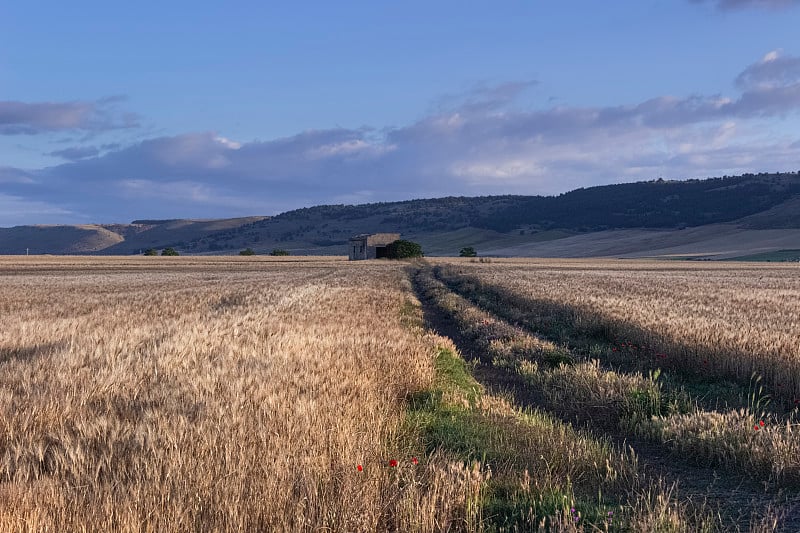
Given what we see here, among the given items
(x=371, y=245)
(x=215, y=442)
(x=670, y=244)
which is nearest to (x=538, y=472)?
(x=215, y=442)

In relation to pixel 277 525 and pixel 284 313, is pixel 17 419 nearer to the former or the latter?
pixel 277 525

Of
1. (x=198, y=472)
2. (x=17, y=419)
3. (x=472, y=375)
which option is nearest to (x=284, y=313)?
(x=472, y=375)

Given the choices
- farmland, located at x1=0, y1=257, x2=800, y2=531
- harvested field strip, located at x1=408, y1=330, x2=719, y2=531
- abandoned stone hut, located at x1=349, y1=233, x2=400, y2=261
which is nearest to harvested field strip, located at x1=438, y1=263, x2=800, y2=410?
farmland, located at x1=0, y1=257, x2=800, y2=531

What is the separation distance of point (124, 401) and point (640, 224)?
624 ft

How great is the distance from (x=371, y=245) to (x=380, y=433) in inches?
4002

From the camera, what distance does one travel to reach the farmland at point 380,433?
4.00 meters

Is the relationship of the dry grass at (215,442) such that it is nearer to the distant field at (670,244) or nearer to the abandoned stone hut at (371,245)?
the abandoned stone hut at (371,245)

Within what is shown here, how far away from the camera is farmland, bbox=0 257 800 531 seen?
13.1 ft

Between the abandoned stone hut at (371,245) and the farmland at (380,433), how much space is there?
93.3 m

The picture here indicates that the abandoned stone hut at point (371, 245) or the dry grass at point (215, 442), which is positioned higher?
the abandoned stone hut at point (371, 245)

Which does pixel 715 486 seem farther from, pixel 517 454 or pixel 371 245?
pixel 371 245

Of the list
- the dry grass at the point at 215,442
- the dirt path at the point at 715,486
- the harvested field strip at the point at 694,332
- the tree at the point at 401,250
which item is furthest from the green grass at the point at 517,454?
the tree at the point at 401,250

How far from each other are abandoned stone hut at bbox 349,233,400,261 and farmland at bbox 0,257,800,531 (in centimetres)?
9327

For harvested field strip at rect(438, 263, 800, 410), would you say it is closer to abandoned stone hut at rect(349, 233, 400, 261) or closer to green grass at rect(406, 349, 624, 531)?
green grass at rect(406, 349, 624, 531)
